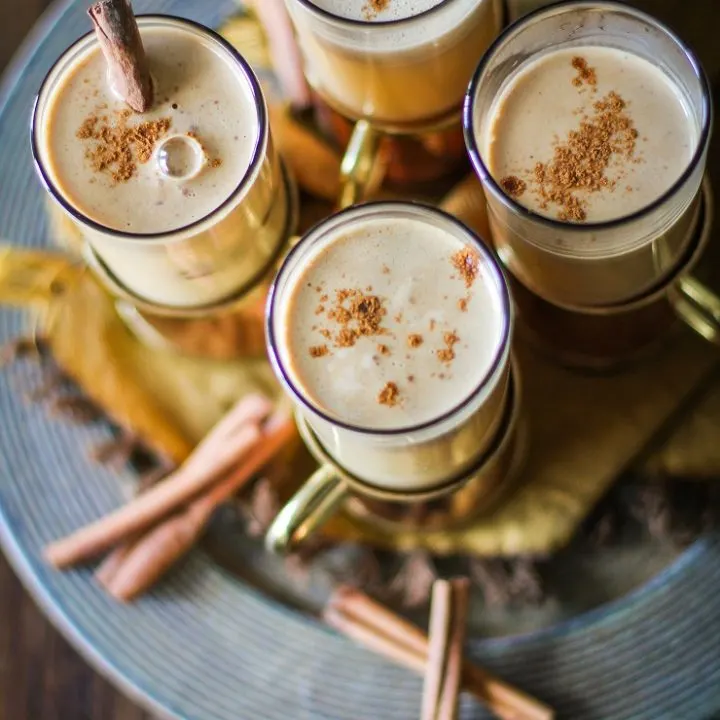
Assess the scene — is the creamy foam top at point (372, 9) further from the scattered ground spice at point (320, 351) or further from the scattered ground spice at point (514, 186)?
the scattered ground spice at point (320, 351)

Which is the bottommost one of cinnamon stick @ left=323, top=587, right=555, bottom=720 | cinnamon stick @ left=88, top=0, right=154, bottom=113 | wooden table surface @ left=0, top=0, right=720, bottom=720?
wooden table surface @ left=0, top=0, right=720, bottom=720

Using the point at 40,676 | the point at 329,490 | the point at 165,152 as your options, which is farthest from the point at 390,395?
the point at 40,676

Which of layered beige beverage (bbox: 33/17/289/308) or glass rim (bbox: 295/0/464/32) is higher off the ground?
glass rim (bbox: 295/0/464/32)

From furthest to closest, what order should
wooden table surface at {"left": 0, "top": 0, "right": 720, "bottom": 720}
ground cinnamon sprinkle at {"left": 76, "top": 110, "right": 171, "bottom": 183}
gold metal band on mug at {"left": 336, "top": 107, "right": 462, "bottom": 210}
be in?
1. wooden table surface at {"left": 0, "top": 0, "right": 720, "bottom": 720}
2. gold metal band on mug at {"left": 336, "top": 107, "right": 462, "bottom": 210}
3. ground cinnamon sprinkle at {"left": 76, "top": 110, "right": 171, "bottom": 183}

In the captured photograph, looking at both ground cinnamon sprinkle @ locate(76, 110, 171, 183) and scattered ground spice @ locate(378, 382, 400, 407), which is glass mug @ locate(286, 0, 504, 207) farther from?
scattered ground spice @ locate(378, 382, 400, 407)

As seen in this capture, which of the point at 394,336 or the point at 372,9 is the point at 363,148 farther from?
the point at 394,336

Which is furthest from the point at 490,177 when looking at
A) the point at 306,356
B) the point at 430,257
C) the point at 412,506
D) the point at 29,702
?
the point at 29,702

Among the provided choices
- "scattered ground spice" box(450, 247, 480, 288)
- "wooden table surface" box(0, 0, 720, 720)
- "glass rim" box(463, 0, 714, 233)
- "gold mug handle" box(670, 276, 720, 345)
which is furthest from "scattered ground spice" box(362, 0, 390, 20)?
"wooden table surface" box(0, 0, 720, 720)
